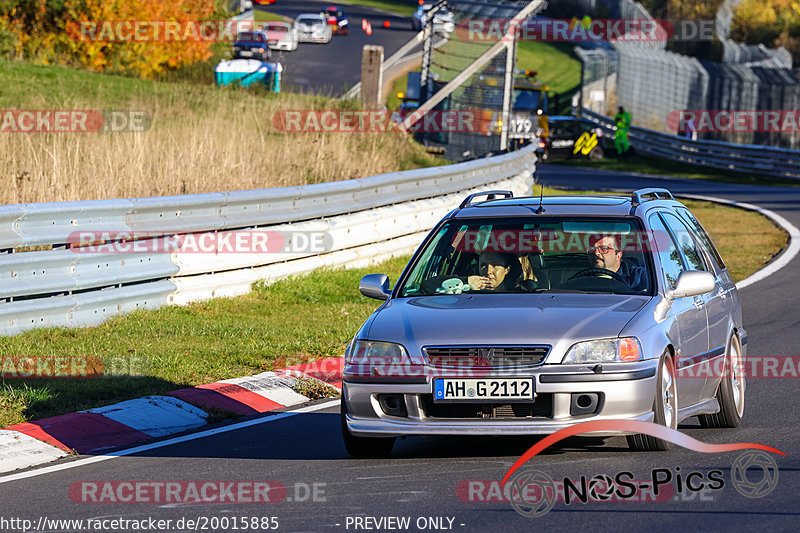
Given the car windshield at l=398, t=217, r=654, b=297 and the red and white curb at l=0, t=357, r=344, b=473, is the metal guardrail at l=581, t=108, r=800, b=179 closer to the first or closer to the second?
the red and white curb at l=0, t=357, r=344, b=473

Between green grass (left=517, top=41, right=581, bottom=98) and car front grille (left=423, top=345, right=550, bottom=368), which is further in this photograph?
green grass (left=517, top=41, right=581, bottom=98)

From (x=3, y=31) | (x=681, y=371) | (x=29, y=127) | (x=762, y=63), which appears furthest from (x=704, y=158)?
(x=681, y=371)

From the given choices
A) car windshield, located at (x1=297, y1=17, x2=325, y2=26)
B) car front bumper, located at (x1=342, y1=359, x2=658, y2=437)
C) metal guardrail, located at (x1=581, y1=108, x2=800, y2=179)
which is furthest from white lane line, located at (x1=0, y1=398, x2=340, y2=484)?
car windshield, located at (x1=297, y1=17, x2=325, y2=26)

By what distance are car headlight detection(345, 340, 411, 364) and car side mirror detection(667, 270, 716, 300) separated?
68.1 inches

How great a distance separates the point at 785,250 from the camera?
19.8 m

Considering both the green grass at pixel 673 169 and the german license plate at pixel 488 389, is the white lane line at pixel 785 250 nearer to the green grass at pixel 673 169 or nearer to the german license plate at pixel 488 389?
the green grass at pixel 673 169

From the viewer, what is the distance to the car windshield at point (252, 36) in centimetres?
6318

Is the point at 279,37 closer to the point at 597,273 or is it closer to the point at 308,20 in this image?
the point at 308,20

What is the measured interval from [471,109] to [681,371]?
71.3 ft

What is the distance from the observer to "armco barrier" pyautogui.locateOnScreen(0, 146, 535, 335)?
10929mm

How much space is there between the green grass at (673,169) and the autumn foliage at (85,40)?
11820 mm

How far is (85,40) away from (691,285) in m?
31.6

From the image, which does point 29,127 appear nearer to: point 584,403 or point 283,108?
point 283,108
